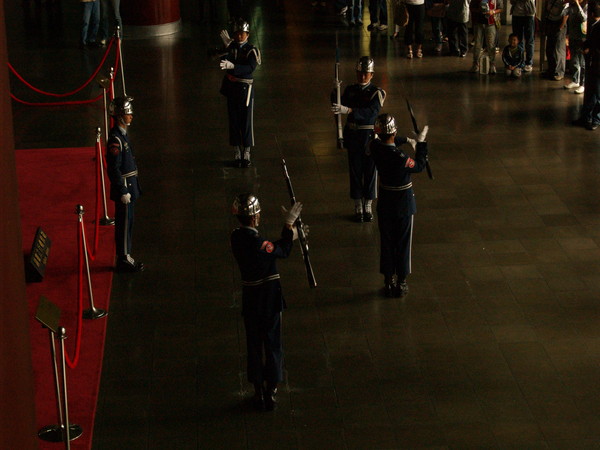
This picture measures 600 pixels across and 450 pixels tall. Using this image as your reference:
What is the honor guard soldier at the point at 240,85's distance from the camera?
12.1m

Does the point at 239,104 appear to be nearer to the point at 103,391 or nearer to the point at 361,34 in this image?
the point at 103,391

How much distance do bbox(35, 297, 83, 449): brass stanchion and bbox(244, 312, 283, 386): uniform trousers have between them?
1.34 m

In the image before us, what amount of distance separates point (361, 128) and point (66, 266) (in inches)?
131

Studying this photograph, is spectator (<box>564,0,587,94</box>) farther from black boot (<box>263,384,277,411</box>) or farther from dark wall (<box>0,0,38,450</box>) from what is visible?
dark wall (<box>0,0,38,450</box>)

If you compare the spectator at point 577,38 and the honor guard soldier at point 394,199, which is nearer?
the honor guard soldier at point 394,199

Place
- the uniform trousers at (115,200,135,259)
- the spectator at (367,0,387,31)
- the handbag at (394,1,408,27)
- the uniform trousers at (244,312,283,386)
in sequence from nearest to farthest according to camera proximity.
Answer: the uniform trousers at (244,312,283,386) → the uniform trousers at (115,200,135,259) → the handbag at (394,1,408,27) → the spectator at (367,0,387,31)

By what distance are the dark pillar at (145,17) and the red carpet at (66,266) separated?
6.99 metres

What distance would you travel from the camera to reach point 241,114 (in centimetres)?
1259

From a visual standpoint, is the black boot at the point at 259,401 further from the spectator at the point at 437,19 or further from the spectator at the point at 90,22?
the spectator at the point at 90,22

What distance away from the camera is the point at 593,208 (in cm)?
1139

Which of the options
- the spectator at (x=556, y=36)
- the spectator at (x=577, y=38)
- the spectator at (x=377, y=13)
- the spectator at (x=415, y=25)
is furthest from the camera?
the spectator at (x=377, y=13)

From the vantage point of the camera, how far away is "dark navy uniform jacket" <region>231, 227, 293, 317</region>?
7.36 metres

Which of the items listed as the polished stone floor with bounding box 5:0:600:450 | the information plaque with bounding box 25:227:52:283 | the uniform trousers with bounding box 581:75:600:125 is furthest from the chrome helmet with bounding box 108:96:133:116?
the uniform trousers with bounding box 581:75:600:125

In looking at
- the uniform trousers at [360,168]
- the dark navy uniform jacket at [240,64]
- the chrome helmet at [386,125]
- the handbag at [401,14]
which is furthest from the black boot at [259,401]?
the handbag at [401,14]
